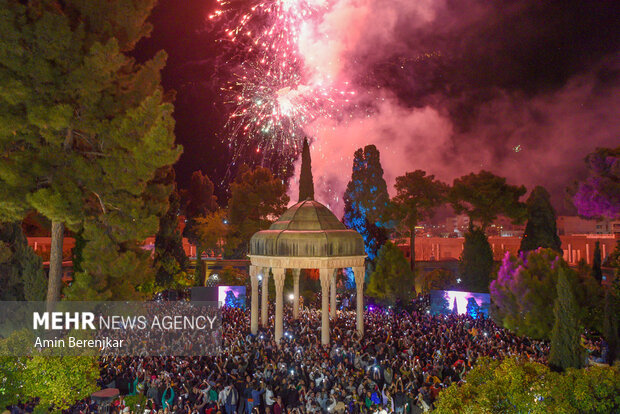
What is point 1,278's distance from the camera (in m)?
25.5

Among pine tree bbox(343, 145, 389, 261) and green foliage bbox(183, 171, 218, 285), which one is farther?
green foliage bbox(183, 171, 218, 285)

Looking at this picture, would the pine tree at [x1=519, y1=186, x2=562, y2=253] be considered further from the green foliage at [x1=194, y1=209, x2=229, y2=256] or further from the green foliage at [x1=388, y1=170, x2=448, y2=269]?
the green foliage at [x1=194, y1=209, x2=229, y2=256]

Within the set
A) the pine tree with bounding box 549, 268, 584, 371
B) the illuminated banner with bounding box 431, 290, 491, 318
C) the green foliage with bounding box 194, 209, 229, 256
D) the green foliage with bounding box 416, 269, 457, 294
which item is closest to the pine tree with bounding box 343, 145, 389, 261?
the green foliage with bounding box 416, 269, 457, 294

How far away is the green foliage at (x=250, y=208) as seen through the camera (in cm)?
5281

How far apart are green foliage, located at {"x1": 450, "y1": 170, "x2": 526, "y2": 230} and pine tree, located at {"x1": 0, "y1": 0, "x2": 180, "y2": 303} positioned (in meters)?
33.0

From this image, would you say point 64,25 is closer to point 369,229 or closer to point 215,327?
point 215,327

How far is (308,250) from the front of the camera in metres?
25.8

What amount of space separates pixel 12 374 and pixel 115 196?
8112 mm

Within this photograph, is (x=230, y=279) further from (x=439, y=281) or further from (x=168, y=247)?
(x=439, y=281)

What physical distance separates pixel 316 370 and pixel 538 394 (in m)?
9.54

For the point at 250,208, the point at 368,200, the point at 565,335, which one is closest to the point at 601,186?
the point at 368,200

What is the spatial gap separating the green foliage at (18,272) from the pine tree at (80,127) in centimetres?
515

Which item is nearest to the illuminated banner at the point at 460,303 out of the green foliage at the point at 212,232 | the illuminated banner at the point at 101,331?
the illuminated banner at the point at 101,331

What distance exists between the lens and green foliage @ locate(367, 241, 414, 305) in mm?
36844
